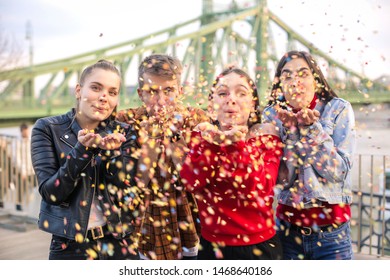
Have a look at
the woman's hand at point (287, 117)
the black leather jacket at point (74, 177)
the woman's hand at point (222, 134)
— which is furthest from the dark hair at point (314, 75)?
the black leather jacket at point (74, 177)

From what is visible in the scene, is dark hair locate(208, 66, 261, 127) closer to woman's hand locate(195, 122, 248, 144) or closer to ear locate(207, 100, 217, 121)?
ear locate(207, 100, 217, 121)

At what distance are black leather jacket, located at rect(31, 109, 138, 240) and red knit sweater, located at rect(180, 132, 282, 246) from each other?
195 millimetres

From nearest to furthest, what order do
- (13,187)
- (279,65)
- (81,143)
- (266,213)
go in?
(81,143) → (266,213) → (279,65) → (13,187)

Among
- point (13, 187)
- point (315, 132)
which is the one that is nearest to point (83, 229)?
point (315, 132)

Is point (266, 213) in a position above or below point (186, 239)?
above

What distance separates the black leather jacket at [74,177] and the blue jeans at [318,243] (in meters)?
0.43

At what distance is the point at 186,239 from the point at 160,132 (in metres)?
0.32

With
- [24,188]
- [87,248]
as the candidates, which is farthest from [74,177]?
[24,188]

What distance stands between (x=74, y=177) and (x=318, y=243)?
648mm

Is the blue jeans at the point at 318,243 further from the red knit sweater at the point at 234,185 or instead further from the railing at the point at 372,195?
the railing at the point at 372,195

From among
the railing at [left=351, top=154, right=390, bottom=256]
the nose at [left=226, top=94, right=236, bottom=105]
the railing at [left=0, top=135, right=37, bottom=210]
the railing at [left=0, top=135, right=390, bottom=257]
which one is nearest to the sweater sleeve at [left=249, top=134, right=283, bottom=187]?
the nose at [left=226, top=94, right=236, bottom=105]

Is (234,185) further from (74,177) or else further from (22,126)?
(22,126)

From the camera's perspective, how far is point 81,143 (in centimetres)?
108

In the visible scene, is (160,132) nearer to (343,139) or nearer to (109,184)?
(109,184)
